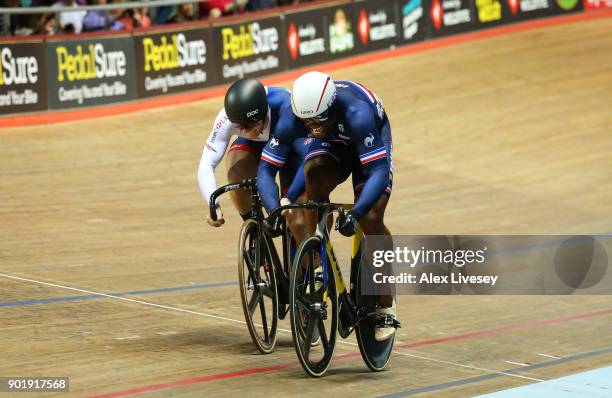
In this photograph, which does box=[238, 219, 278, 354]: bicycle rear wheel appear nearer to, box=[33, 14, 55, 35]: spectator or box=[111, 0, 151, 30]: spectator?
box=[33, 14, 55, 35]: spectator

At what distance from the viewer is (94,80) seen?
12086mm

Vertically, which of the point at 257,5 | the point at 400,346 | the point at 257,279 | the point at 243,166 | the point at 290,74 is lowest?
the point at 400,346

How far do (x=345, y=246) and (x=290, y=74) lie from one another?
19.0ft

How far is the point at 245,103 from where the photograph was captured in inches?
212

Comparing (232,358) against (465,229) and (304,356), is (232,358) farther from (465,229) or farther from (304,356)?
(465,229)

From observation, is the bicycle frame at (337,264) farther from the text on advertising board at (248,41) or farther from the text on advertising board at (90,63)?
the text on advertising board at (248,41)

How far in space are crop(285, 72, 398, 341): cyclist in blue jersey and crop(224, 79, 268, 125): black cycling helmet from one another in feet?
0.96

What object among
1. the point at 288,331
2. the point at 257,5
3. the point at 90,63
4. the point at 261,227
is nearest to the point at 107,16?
the point at 90,63

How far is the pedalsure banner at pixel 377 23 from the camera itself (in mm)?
14953

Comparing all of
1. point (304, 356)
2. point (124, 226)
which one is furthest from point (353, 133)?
point (124, 226)

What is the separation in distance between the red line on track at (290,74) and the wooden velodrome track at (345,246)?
5.2 inches

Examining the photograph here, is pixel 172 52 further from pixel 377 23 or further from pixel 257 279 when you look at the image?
pixel 257 279

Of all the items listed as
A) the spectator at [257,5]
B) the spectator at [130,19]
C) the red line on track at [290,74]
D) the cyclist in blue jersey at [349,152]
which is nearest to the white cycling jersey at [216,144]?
the cyclist in blue jersey at [349,152]

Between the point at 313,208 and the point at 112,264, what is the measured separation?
286cm
